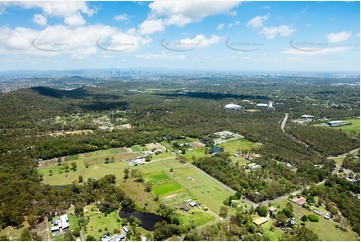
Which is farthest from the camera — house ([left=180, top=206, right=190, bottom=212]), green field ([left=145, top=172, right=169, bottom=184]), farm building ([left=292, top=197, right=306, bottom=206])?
green field ([left=145, top=172, right=169, bottom=184])

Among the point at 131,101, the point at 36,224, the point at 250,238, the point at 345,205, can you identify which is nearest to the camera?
the point at 250,238

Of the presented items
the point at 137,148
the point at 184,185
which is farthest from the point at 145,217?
the point at 137,148

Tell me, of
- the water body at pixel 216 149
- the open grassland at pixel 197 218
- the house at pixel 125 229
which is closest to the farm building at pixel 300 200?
the open grassland at pixel 197 218

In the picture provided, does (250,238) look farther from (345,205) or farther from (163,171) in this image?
(163,171)

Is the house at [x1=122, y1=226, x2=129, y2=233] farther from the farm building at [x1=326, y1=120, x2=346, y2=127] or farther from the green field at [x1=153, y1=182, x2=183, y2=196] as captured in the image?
the farm building at [x1=326, y1=120, x2=346, y2=127]

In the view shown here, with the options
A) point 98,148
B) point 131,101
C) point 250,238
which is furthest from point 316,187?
point 131,101

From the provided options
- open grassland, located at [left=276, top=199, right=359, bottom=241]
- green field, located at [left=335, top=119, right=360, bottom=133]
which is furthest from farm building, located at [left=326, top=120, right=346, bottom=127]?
open grassland, located at [left=276, top=199, right=359, bottom=241]

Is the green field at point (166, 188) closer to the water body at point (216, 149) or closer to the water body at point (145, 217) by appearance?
the water body at point (145, 217)

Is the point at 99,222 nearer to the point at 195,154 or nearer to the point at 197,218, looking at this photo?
the point at 197,218
